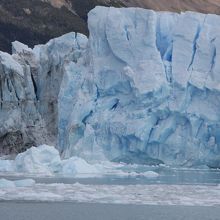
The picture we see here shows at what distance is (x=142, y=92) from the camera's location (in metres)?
25.1

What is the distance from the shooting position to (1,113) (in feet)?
94.7

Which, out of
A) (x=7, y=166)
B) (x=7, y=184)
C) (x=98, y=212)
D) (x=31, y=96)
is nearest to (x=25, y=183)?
(x=7, y=184)

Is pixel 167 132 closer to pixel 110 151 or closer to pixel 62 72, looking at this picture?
pixel 110 151

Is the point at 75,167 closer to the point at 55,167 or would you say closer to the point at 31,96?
the point at 55,167

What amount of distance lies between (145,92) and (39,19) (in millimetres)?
33676

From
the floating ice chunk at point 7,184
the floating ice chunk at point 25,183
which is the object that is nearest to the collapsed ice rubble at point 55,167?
the floating ice chunk at point 25,183

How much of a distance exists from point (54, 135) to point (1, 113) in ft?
7.23

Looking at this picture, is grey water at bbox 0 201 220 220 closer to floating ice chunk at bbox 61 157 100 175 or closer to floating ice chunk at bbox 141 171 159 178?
floating ice chunk at bbox 141 171 159 178

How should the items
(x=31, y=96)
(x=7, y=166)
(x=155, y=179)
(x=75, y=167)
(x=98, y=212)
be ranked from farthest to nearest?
(x=31, y=96) < (x=7, y=166) < (x=75, y=167) < (x=155, y=179) < (x=98, y=212)

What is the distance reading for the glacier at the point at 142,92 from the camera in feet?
81.9

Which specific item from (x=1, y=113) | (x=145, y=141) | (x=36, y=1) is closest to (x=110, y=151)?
(x=145, y=141)

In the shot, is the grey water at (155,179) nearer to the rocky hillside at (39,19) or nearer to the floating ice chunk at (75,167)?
the floating ice chunk at (75,167)

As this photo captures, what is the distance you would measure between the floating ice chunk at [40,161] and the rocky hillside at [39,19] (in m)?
27.5

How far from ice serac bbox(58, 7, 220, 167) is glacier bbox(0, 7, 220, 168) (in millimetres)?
32
